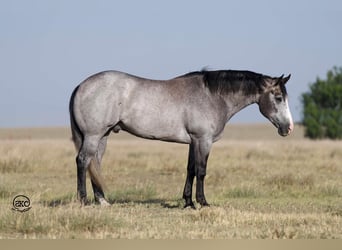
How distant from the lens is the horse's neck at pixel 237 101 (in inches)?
455

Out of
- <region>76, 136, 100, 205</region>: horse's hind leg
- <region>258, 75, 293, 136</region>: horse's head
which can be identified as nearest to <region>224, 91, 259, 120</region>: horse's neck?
<region>258, 75, 293, 136</region>: horse's head

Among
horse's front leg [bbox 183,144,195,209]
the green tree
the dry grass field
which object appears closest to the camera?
the dry grass field

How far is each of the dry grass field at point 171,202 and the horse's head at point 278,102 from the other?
1461 millimetres

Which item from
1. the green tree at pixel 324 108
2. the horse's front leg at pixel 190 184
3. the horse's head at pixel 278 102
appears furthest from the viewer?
the green tree at pixel 324 108

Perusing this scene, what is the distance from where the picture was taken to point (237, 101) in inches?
457

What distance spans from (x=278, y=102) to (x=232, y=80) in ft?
2.87

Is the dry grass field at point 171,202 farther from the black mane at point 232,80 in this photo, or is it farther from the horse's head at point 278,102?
the black mane at point 232,80

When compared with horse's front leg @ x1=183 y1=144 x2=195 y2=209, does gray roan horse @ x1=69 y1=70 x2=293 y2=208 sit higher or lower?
higher

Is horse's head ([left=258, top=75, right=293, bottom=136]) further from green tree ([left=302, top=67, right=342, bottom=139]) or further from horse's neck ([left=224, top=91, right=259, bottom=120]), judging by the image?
green tree ([left=302, top=67, right=342, bottom=139])

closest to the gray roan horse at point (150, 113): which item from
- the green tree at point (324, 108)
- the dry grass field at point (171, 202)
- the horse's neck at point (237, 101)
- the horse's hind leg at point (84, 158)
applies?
the horse's hind leg at point (84, 158)

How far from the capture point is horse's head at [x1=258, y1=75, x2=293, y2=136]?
11469 mm

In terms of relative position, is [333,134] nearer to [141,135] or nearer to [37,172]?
[37,172]

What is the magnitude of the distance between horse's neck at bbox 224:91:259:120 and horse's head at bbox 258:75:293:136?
0.21 m

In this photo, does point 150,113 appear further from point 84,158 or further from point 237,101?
point 237,101
